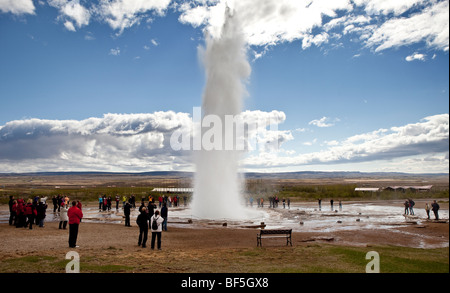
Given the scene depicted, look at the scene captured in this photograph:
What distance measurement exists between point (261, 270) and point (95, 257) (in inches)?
217

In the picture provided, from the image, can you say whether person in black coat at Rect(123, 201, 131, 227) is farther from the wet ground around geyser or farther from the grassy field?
the grassy field

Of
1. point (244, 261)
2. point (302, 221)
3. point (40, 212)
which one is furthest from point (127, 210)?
point (302, 221)

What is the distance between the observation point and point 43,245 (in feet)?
44.5

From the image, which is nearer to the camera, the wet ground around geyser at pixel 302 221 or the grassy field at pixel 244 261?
the grassy field at pixel 244 261

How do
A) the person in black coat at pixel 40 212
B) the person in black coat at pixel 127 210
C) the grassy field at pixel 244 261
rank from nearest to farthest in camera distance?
the grassy field at pixel 244 261
the person in black coat at pixel 40 212
the person in black coat at pixel 127 210

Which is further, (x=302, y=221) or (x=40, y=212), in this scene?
(x=302, y=221)

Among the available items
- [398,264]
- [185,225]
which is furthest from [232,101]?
[398,264]

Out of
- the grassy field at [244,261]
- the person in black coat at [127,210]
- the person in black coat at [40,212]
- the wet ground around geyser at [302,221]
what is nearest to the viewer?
the grassy field at [244,261]

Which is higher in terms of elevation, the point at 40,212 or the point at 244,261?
the point at 40,212

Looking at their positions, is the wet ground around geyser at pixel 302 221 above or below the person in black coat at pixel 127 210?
below

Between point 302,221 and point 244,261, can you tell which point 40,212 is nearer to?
point 244,261

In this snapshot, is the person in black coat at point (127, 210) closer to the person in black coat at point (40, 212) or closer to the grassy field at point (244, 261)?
the person in black coat at point (40, 212)

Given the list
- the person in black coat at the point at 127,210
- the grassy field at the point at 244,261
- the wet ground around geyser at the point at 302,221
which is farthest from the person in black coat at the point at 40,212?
the grassy field at the point at 244,261
